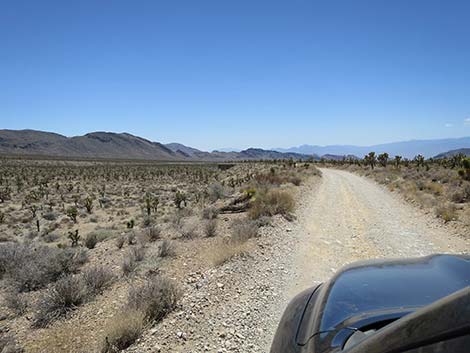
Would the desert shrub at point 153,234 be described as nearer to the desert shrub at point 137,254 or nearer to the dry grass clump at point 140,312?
the desert shrub at point 137,254

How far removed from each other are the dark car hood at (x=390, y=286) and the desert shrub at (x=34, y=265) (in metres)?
7.86

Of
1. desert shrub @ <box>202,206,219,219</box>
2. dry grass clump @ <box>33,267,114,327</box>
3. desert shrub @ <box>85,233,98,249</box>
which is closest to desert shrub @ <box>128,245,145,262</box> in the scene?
dry grass clump @ <box>33,267,114,327</box>

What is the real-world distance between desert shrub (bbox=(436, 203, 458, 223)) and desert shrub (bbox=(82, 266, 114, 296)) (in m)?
10.7

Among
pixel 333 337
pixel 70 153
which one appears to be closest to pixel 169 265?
pixel 333 337

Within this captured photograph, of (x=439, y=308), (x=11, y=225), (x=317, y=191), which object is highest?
(x=439, y=308)

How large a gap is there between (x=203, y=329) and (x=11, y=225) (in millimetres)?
17969

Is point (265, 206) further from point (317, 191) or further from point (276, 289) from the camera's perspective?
point (317, 191)

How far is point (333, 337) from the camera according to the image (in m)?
1.99

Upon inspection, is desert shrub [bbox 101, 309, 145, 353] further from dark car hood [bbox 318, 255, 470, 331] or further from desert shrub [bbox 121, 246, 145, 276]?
Answer: dark car hood [bbox 318, 255, 470, 331]

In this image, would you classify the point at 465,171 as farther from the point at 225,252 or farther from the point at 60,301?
the point at 60,301

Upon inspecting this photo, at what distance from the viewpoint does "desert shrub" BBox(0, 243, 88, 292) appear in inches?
315

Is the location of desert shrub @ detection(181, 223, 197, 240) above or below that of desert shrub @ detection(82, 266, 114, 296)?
above

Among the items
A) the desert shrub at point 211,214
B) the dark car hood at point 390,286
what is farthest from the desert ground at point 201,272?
the dark car hood at point 390,286

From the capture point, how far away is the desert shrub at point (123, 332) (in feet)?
15.3
